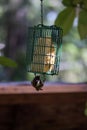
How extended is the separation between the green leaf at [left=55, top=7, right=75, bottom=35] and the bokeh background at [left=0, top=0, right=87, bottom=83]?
2.50 metres

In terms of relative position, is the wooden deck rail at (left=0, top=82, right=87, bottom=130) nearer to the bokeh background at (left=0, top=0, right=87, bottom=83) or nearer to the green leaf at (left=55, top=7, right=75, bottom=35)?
the green leaf at (left=55, top=7, right=75, bottom=35)

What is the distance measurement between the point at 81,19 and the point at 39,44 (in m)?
0.18

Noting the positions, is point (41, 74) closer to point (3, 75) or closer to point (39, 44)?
point (39, 44)

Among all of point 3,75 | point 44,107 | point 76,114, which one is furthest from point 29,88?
point 3,75

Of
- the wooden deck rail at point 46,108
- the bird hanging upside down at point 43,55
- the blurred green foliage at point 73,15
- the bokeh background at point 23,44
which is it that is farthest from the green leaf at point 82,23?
the bokeh background at point 23,44

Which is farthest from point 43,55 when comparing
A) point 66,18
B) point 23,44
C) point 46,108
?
point 23,44

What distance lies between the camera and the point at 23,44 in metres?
3.98

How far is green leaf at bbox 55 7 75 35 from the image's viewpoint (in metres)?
1.11

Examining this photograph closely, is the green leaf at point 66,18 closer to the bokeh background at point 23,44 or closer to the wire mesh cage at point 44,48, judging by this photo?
the wire mesh cage at point 44,48

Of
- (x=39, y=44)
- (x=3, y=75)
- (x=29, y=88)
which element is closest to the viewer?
(x=39, y=44)

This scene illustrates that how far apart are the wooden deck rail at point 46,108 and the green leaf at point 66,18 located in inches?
21.5

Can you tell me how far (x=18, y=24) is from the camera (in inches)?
155

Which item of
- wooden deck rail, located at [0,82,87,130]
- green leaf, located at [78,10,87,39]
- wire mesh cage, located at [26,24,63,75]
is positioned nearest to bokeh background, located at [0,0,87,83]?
wooden deck rail, located at [0,82,87,130]

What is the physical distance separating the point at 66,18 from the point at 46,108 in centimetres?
74
